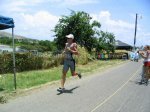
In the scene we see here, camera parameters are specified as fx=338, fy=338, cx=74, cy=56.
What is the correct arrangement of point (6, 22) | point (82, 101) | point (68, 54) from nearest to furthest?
point (82, 101)
point (6, 22)
point (68, 54)

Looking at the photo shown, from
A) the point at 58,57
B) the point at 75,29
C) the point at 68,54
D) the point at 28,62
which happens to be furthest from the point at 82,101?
the point at 75,29

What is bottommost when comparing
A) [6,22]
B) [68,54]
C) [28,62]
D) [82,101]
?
[82,101]

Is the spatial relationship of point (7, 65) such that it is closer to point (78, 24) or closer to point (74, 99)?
point (74, 99)

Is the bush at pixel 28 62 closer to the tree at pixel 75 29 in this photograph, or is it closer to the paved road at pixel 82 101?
the paved road at pixel 82 101

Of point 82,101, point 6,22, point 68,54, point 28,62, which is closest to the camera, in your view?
point 82,101

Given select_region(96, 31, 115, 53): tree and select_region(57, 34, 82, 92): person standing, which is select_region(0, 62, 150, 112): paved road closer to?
select_region(57, 34, 82, 92): person standing

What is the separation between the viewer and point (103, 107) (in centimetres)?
957

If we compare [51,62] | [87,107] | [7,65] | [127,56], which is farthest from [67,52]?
[127,56]

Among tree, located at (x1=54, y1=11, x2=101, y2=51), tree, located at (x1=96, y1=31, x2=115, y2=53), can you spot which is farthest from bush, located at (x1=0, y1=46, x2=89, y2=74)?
tree, located at (x1=96, y1=31, x2=115, y2=53)

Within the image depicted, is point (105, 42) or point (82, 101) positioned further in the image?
point (105, 42)

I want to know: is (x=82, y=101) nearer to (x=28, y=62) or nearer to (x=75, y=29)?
(x=28, y=62)

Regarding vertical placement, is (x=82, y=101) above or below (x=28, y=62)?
below

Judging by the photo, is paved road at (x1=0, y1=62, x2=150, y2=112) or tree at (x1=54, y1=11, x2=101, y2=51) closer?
paved road at (x1=0, y1=62, x2=150, y2=112)

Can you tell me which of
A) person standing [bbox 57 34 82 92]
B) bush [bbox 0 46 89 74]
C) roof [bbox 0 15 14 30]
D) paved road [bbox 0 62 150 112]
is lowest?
paved road [bbox 0 62 150 112]
